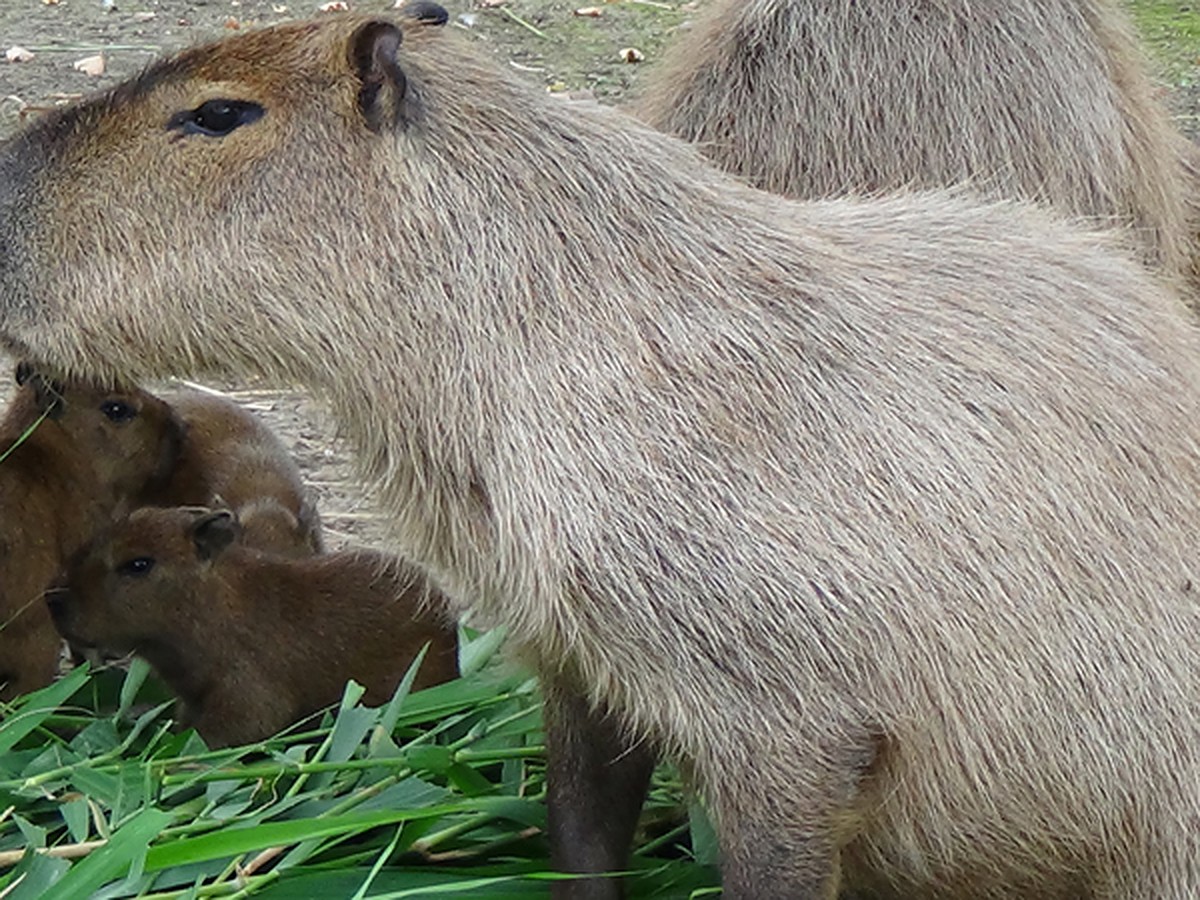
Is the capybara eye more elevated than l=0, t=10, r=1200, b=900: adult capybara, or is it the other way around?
the capybara eye

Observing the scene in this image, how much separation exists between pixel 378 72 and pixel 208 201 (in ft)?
0.83

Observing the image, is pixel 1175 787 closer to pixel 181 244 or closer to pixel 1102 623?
pixel 1102 623

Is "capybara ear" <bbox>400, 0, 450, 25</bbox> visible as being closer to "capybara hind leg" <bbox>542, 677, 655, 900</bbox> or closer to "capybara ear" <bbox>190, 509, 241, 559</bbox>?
"capybara hind leg" <bbox>542, 677, 655, 900</bbox>

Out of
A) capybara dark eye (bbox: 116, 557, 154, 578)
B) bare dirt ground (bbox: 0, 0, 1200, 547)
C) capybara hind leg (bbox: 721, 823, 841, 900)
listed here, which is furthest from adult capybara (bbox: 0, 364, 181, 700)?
bare dirt ground (bbox: 0, 0, 1200, 547)

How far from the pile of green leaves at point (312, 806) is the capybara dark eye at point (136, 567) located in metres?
0.22

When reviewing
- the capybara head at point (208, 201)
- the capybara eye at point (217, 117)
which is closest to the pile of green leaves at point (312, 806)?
the capybara head at point (208, 201)

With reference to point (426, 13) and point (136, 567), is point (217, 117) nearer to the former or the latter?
point (426, 13)

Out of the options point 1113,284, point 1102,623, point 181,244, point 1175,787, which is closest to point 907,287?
point 1113,284

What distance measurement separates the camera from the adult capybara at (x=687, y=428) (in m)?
2.35

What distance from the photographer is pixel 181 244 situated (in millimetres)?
2389

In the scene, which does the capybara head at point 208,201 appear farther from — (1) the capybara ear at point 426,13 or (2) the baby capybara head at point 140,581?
(2) the baby capybara head at point 140,581

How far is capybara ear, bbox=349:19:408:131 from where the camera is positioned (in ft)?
7.80

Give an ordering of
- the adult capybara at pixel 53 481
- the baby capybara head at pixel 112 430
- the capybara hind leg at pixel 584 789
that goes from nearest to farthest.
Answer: the capybara hind leg at pixel 584 789 < the adult capybara at pixel 53 481 < the baby capybara head at pixel 112 430

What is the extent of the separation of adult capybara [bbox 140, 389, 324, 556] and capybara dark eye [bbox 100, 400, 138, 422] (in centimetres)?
→ 19
